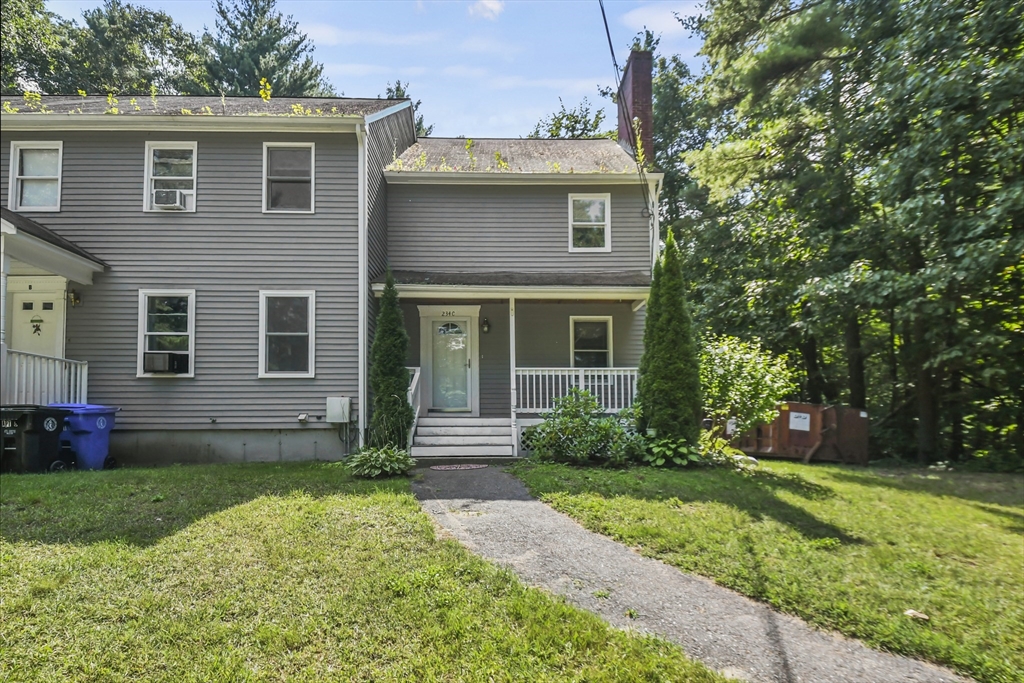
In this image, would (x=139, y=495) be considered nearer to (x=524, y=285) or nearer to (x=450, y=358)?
(x=450, y=358)

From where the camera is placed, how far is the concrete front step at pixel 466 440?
9547 mm

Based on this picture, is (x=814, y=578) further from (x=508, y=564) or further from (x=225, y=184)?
(x=225, y=184)

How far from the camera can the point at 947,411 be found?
13719 mm

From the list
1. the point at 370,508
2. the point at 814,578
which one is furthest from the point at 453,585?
the point at 814,578

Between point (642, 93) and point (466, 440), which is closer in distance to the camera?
point (466, 440)

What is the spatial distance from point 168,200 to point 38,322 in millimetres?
2957

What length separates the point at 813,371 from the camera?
18000mm

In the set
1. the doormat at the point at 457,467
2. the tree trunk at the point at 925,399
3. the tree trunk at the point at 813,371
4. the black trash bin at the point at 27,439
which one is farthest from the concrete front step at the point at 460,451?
the tree trunk at the point at 813,371

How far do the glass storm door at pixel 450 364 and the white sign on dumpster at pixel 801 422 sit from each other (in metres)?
6.72

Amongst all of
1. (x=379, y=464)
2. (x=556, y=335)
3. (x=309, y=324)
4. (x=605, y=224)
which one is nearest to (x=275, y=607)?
(x=379, y=464)

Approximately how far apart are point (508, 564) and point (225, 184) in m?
8.60

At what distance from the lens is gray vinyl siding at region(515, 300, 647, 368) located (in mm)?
11828

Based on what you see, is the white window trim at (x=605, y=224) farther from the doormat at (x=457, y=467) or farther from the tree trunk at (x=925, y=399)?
the tree trunk at (x=925, y=399)

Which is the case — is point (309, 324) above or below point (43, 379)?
above
